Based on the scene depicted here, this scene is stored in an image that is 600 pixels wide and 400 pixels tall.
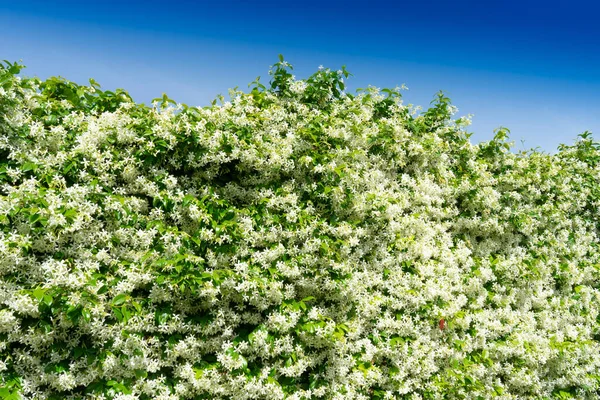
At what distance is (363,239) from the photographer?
4.94 meters

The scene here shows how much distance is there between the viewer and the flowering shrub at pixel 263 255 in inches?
129

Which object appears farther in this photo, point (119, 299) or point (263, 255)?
point (263, 255)

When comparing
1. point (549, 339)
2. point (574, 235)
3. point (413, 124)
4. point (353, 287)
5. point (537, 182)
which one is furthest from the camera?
point (574, 235)

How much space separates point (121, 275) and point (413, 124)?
167 inches

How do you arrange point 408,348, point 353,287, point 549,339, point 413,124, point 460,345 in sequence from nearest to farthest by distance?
point 353,287 < point 408,348 < point 460,345 < point 413,124 < point 549,339

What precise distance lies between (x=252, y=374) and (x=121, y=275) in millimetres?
1470

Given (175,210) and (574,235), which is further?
(574,235)

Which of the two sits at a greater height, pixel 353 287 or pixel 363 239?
pixel 363 239

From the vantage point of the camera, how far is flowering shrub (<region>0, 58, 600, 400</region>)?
328cm

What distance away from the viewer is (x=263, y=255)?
4.06m

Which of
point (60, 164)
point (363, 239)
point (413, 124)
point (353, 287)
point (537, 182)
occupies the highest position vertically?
point (413, 124)

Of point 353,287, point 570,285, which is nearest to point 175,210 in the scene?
point 353,287

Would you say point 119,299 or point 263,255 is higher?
point 263,255

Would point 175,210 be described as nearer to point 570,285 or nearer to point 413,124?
point 413,124
